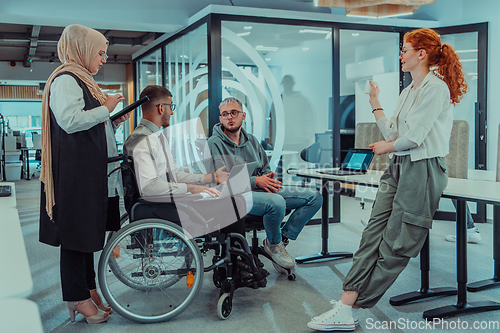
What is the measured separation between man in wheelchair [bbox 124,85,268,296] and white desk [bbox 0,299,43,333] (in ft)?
4.86

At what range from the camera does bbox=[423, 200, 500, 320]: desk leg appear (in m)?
2.22

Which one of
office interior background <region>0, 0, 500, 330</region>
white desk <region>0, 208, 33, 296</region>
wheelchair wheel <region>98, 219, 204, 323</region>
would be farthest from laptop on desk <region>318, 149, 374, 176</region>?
white desk <region>0, 208, 33, 296</region>

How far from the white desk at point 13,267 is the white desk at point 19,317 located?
0.03 metres

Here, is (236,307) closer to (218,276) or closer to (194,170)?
(218,276)

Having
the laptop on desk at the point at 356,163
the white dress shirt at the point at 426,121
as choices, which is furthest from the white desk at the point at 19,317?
the laptop on desk at the point at 356,163

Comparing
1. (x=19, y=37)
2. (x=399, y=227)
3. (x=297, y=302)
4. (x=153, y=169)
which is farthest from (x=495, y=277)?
(x=19, y=37)

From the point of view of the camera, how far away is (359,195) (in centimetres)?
642

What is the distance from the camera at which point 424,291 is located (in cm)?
251

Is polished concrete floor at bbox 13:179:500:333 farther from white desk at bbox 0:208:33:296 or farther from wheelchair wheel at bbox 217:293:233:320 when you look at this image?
white desk at bbox 0:208:33:296

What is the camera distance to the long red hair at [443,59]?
81.3 inches

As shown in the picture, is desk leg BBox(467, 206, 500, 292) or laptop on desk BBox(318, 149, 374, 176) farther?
laptop on desk BBox(318, 149, 374, 176)

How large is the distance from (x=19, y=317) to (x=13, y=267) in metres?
0.27

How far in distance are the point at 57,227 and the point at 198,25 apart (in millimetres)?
3235

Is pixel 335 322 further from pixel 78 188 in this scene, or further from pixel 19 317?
pixel 19 317
